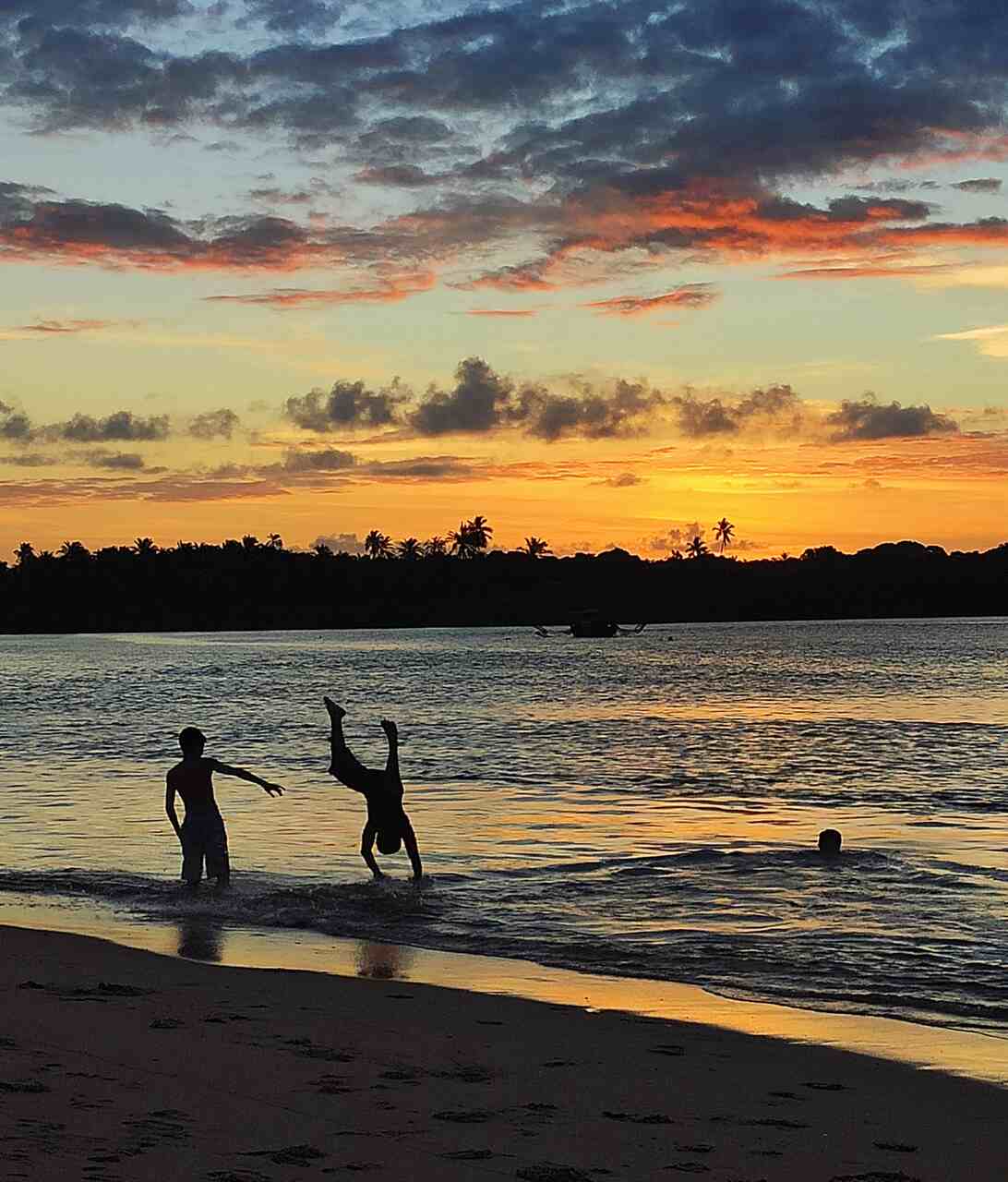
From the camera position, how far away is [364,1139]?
718 cm

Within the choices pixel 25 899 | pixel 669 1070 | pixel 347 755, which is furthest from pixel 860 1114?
pixel 25 899

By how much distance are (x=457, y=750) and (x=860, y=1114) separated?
108 feet

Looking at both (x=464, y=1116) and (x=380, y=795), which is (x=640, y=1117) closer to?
(x=464, y=1116)

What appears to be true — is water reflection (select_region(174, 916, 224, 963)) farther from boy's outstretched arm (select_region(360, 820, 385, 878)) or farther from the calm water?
boy's outstretched arm (select_region(360, 820, 385, 878))

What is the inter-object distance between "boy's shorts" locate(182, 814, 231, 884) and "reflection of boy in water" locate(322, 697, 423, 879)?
144 centimetres

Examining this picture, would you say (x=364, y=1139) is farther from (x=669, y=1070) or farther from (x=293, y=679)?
(x=293, y=679)

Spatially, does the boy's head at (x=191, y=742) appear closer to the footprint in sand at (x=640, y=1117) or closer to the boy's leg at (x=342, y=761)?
the boy's leg at (x=342, y=761)

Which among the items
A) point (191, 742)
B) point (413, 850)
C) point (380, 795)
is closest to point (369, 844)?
point (413, 850)

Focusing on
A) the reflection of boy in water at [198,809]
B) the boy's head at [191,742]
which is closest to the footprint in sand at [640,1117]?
the reflection of boy in water at [198,809]

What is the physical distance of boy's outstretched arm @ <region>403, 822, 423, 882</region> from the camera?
57.5 feet

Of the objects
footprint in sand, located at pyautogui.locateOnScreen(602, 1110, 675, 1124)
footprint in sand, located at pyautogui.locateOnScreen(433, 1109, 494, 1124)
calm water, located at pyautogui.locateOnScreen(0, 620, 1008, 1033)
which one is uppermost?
footprint in sand, located at pyautogui.locateOnScreen(433, 1109, 494, 1124)

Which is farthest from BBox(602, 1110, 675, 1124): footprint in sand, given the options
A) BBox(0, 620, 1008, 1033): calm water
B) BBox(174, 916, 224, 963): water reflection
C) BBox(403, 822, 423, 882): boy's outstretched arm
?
BBox(403, 822, 423, 882): boy's outstretched arm

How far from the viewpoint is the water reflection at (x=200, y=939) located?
1313 centimetres

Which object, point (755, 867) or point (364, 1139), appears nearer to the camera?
point (364, 1139)
